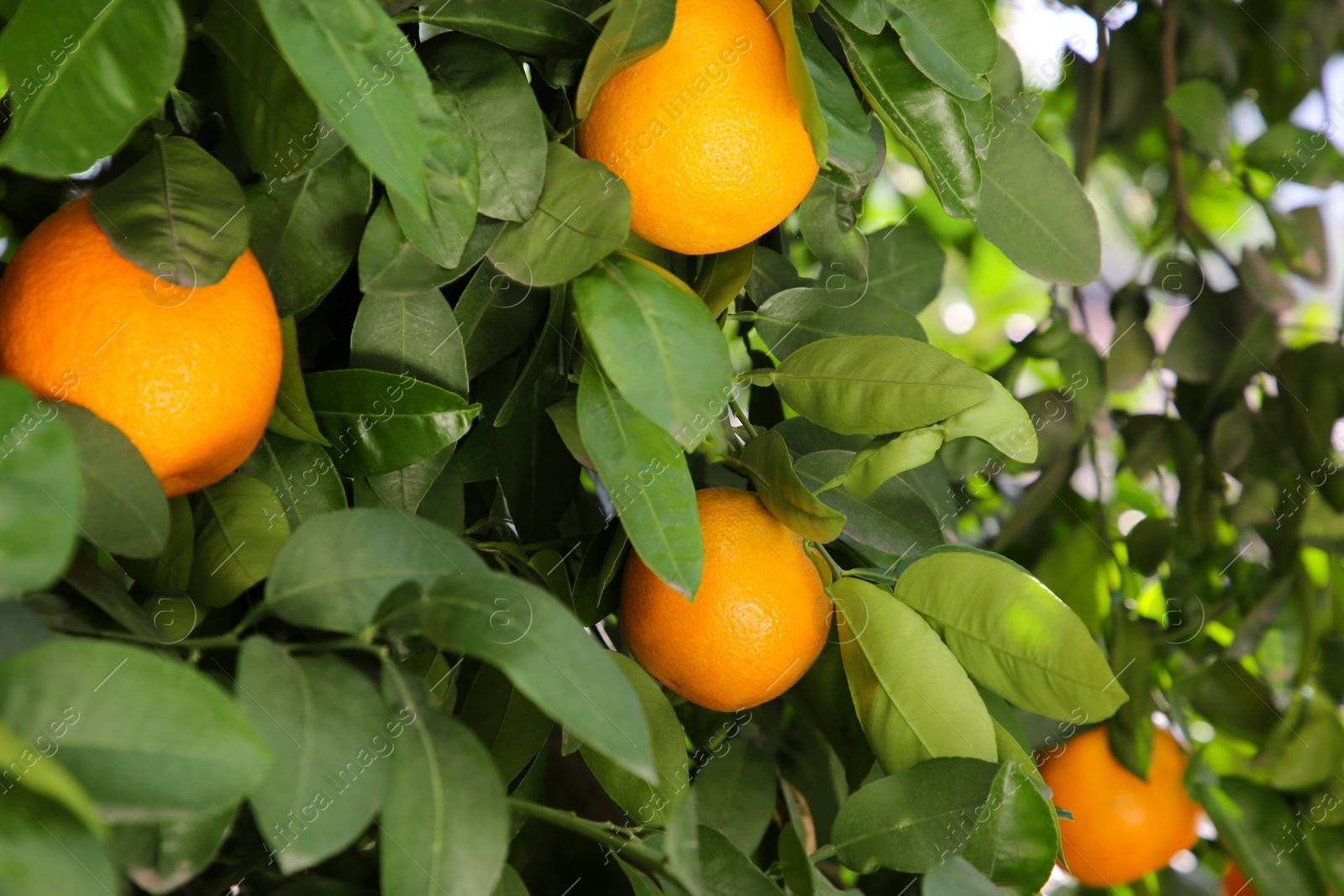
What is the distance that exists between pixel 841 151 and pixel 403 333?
22 cm

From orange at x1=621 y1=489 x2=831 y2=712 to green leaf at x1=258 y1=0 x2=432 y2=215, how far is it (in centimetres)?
24

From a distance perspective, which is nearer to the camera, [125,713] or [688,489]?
[125,713]

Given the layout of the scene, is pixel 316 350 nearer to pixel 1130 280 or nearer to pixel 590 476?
pixel 590 476

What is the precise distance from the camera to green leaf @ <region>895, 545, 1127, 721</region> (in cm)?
49

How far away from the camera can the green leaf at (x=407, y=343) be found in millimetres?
463

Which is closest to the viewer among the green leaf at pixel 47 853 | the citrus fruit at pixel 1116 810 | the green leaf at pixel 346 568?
the green leaf at pixel 47 853

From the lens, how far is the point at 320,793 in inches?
12.0

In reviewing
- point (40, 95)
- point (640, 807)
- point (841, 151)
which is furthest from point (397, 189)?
point (640, 807)

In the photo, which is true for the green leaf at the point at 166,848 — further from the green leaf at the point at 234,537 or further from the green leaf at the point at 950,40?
the green leaf at the point at 950,40

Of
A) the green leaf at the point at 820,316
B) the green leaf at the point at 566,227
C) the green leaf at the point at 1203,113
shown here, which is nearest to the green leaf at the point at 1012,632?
the green leaf at the point at 820,316

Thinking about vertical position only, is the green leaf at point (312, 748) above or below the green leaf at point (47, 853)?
below

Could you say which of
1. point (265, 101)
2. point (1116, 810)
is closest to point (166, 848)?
point (265, 101)

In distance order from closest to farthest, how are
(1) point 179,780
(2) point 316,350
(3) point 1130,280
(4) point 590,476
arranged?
1. (1) point 179,780
2. (2) point 316,350
3. (4) point 590,476
4. (3) point 1130,280

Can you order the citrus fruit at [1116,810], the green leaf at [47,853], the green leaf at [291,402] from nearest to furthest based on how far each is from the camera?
the green leaf at [47,853]
the green leaf at [291,402]
the citrus fruit at [1116,810]
